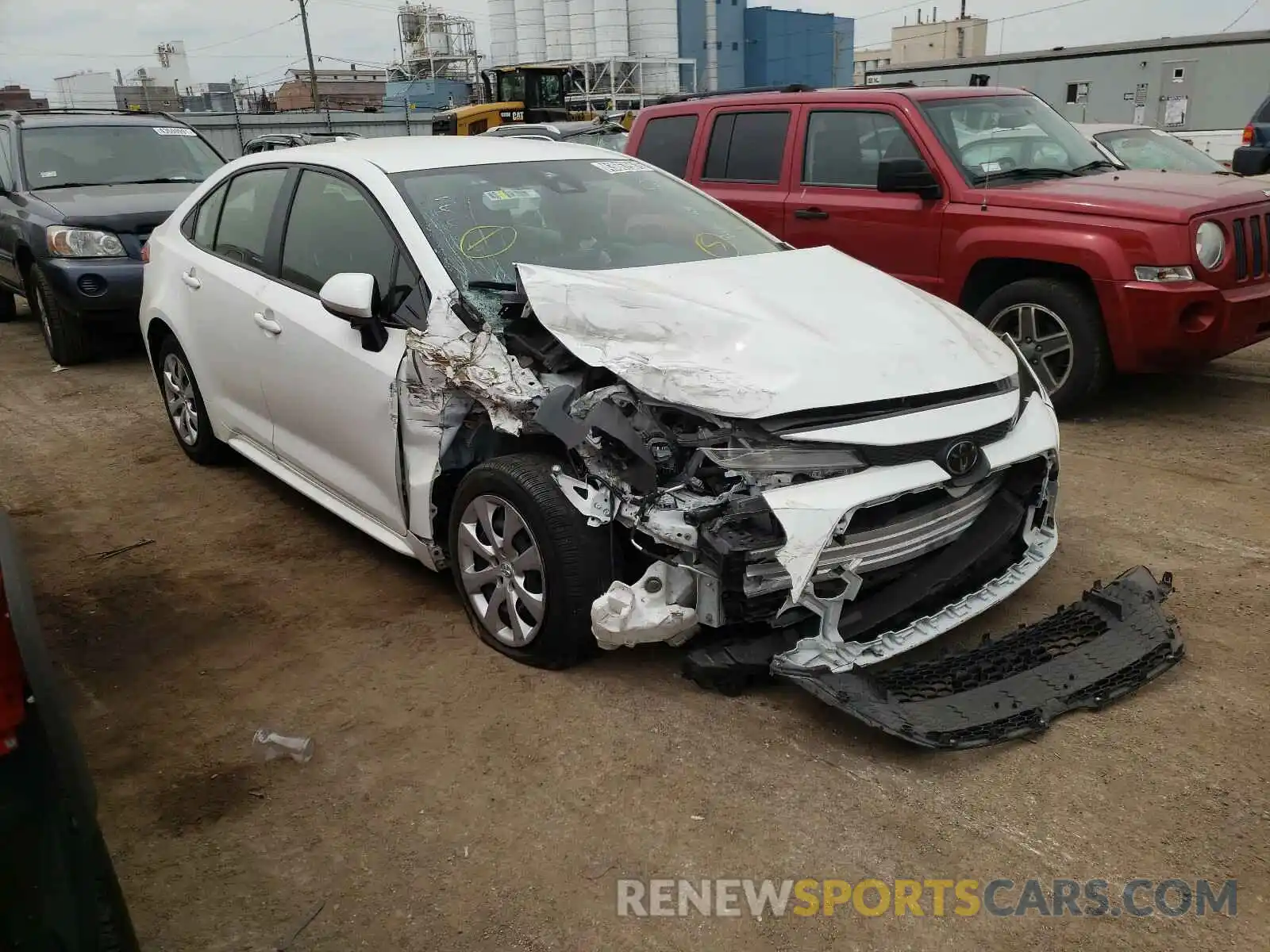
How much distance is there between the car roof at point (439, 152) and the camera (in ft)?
13.8

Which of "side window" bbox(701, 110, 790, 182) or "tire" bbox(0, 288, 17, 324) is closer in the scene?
"side window" bbox(701, 110, 790, 182)

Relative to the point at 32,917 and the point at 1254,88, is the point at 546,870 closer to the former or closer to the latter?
the point at 32,917

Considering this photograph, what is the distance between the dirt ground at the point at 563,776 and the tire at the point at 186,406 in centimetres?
114

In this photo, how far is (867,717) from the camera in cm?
288

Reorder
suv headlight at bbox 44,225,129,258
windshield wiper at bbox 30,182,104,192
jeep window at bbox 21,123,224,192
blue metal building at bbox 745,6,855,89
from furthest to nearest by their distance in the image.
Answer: blue metal building at bbox 745,6,855,89 → jeep window at bbox 21,123,224,192 → windshield wiper at bbox 30,182,104,192 → suv headlight at bbox 44,225,129,258

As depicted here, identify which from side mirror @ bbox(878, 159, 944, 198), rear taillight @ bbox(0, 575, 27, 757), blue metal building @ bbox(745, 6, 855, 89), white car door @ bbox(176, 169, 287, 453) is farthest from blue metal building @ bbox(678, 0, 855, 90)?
rear taillight @ bbox(0, 575, 27, 757)

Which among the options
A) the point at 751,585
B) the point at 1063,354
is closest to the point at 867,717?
the point at 751,585

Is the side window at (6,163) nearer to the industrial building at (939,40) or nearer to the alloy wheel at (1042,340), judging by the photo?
the alloy wheel at (1042,340)

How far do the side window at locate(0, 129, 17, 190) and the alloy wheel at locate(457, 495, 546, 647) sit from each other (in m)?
7.46

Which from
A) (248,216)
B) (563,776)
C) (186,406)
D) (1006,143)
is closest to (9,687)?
(563,776)

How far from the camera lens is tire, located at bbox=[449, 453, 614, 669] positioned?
3.22m

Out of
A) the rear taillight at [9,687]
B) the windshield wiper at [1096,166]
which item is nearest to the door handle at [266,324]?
the rear taillight at [9,687]

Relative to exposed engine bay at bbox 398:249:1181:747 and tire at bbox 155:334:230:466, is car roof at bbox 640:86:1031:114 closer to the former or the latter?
exposed engine bay at bbox 398:249:1181:747

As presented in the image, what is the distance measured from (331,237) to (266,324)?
483mm
